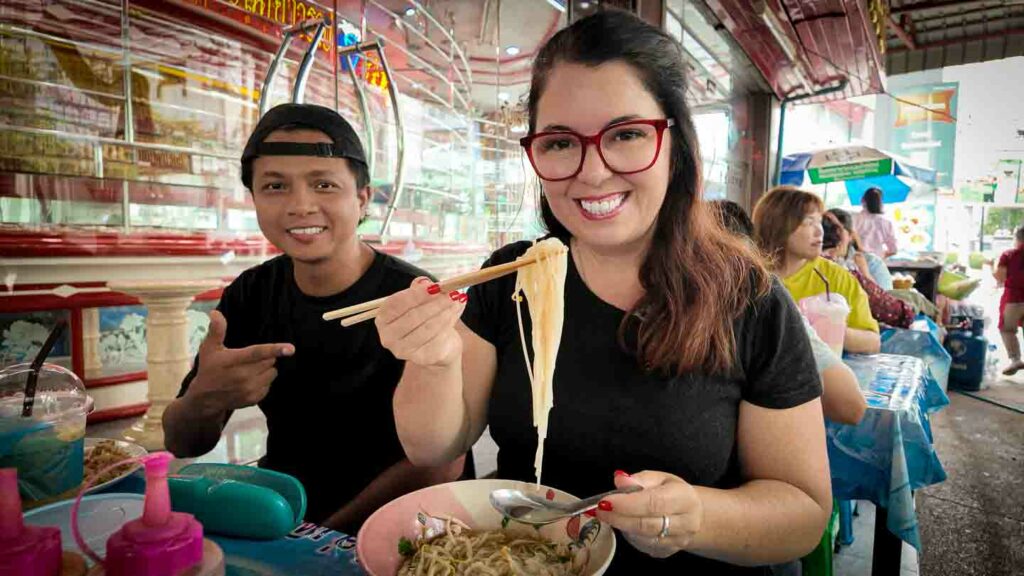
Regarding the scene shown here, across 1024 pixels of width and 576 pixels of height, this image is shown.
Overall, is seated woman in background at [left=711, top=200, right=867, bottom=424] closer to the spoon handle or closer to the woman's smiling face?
the woman's smiling face

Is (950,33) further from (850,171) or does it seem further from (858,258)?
(858,258)

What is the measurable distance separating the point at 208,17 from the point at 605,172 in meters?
1.66

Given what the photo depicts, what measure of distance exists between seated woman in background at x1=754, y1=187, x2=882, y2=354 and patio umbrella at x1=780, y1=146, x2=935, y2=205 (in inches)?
175

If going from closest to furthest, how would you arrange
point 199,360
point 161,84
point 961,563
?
point 199,360 < point 161,84 < point 961,563

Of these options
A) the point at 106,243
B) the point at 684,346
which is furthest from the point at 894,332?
the point at 106,243

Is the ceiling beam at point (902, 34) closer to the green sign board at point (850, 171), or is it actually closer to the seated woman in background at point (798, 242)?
the green sign board at point (850, 171)

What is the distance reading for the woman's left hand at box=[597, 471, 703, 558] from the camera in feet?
2.87

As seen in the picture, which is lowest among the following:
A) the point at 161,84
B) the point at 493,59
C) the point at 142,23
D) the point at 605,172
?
the point at 605,172

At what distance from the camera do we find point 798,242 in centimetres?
365

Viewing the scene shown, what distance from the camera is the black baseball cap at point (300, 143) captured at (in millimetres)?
1659

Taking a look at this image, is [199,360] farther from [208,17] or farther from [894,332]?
[894,332]

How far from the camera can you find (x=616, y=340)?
1.29 meters

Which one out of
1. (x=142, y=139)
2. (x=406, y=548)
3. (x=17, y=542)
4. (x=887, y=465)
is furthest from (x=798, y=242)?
(x=17, y=542)

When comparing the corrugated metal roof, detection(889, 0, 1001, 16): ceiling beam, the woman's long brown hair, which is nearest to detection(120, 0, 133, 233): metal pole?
the woman's long brown hair
